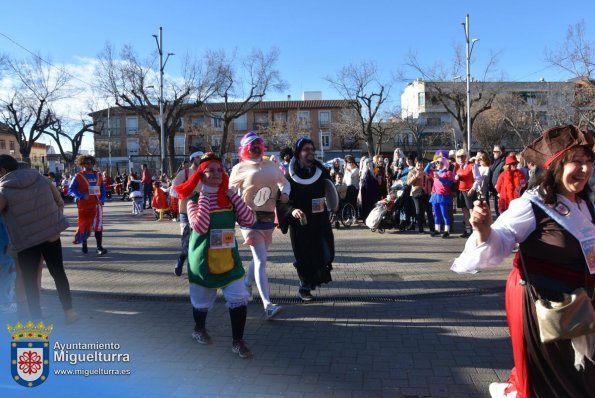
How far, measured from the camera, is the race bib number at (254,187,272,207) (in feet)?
17.2

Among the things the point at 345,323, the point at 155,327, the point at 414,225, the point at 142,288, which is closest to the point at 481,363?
the point at 345,323

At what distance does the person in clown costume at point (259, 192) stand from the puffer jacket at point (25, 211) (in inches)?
76.8

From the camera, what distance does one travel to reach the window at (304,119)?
63.8 metres

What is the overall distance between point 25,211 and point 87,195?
423 centimetres

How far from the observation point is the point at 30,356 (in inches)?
151

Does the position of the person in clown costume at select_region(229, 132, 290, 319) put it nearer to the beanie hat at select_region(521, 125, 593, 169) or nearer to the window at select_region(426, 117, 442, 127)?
the beanie hat at select_region(521, 125, 593, 169)

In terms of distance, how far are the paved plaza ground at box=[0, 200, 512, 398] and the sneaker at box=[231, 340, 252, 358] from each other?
7 centimetres

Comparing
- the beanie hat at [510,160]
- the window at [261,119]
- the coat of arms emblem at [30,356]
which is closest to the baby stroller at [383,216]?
the beanie hat at [510,160]

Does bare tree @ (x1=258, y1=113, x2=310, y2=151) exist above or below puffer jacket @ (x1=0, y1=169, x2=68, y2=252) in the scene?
above

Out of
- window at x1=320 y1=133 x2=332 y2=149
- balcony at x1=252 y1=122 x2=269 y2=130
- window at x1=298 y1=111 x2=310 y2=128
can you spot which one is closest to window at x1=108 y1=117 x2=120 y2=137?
balcony at x1=252 y1=122 x2=269 y2=130

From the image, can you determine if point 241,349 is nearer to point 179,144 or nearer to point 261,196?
point 261,196

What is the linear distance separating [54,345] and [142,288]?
2.28 m

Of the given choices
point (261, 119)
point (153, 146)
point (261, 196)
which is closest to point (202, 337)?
point (261, 196)

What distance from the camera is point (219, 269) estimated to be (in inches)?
159
